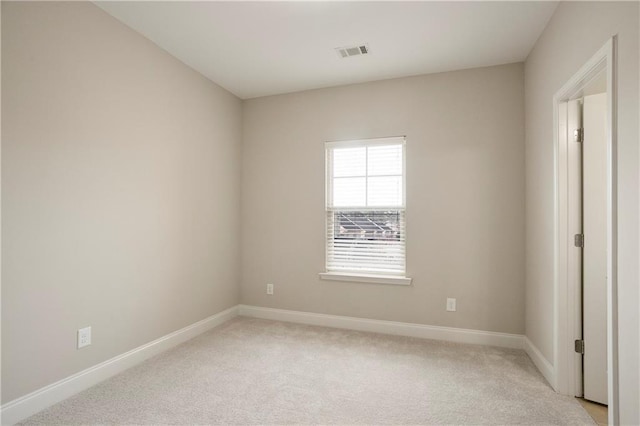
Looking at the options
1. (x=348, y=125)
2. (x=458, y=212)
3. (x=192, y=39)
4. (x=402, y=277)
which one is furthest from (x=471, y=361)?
(x=192, y=39)

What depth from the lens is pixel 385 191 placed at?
3.72 m

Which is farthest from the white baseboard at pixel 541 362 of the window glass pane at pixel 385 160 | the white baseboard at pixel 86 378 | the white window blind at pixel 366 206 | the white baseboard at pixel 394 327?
the white baseboard at pixel 86 378

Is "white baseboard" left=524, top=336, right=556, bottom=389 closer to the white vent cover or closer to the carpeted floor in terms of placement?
the carpeted floor

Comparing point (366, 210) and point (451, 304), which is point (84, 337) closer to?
point (366, 210)

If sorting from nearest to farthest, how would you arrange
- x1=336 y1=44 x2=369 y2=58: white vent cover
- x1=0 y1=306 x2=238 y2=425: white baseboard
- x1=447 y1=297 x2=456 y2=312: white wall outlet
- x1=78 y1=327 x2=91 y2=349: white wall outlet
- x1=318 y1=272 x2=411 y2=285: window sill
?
x1=0 y1=306 x2=238 y2=425: white baseboard → x1=78 y1=327 x2=91 y2=349: white wall outlet → x1=336 y1=44 x2=369 y2=58: white vent cover → x1=447 y1=297 x2=456 y2=312: white wall outlet → x1=318 y1=272 x2=411 y2=285: window sill

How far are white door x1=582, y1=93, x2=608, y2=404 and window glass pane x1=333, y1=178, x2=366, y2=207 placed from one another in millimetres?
2025

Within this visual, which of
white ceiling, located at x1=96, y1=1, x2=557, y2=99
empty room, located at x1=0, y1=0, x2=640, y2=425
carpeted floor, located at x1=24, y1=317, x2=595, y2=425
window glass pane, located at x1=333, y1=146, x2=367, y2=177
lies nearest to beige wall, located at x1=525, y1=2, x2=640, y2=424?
empty room, located at x1=0, y1=0, x2=640, y2=425

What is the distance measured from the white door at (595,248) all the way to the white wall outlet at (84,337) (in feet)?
11.6

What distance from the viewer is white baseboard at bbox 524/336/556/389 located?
8.10 ft

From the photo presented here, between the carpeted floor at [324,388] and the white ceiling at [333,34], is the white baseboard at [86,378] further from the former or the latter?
the white ceiling at [333,34]

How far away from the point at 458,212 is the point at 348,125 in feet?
5.06

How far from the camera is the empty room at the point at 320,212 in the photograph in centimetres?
205

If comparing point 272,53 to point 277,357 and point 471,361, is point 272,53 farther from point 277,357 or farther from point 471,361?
point 471,361

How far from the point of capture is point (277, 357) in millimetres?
2992
